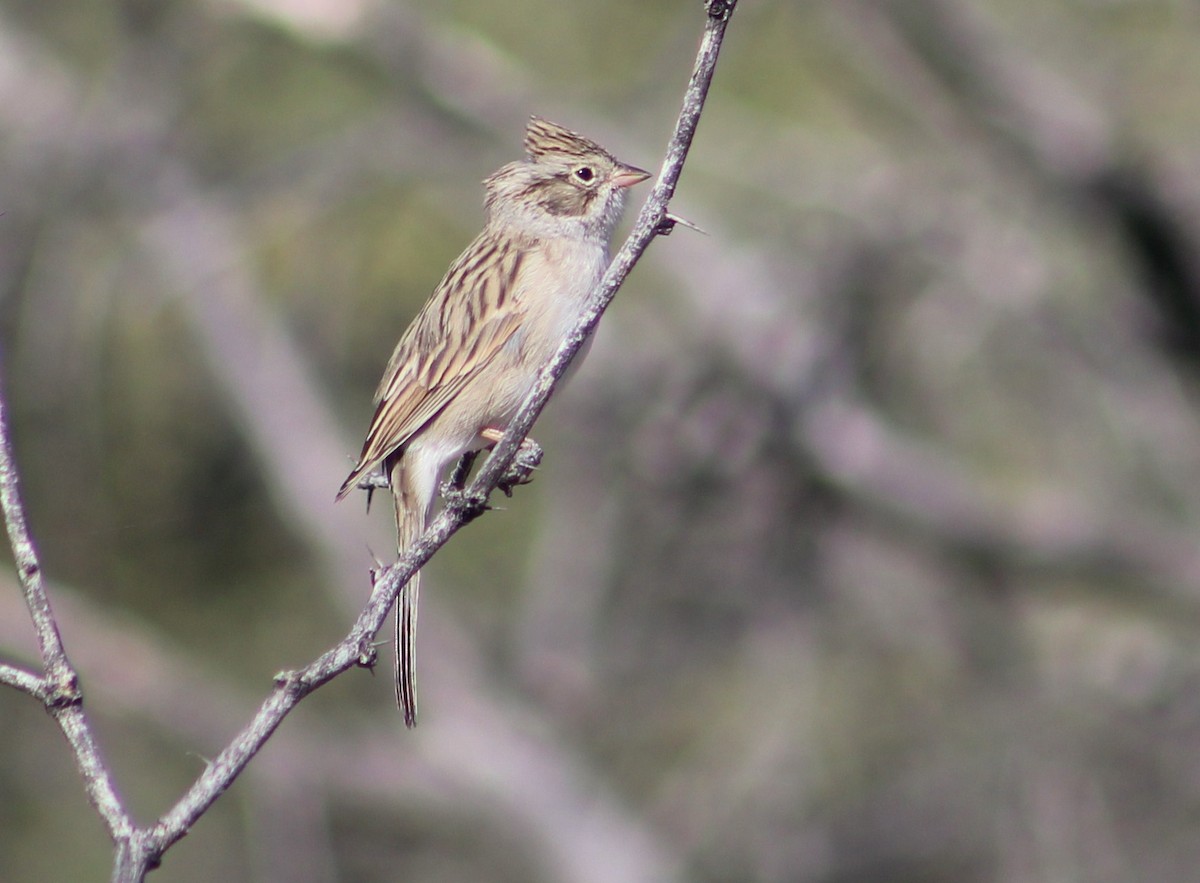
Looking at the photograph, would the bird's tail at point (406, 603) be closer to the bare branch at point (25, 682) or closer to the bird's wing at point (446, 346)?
the bird's wing at point (446, 346)

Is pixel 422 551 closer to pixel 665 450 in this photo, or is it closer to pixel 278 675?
pixel 278 675

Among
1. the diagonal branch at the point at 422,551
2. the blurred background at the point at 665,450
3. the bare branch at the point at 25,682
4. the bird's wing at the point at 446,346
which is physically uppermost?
the blurred background at the point at 665,450

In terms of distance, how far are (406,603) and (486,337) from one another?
A: 0.76 metres

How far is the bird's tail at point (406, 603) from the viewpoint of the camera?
3387 mm

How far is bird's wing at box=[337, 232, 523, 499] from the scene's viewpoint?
3.77m

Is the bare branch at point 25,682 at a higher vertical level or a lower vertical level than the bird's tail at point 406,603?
lower

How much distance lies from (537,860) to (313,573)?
7.99ft

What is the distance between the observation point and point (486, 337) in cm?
394

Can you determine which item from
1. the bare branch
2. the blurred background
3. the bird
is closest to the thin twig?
the bare branch

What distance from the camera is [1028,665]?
846 cm

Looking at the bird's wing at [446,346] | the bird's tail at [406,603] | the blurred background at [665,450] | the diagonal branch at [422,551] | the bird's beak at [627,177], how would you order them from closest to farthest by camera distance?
the diagonal branch at [422,551]
the bird's tail at [406,603]
the bird's wing at [446,346]
the bird's beak at [627,177]
the blurred background at [665,450]

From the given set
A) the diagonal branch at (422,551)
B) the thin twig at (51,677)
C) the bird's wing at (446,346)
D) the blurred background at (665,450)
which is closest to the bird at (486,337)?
the bird's wing at (446,346)

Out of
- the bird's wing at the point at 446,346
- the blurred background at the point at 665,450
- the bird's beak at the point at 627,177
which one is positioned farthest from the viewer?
the blurred background at the point at 665,450

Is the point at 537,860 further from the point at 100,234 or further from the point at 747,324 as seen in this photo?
the point at 100,234
